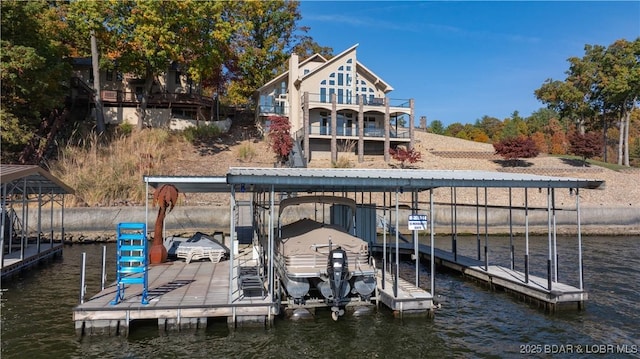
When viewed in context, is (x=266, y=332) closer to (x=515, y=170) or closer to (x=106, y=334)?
(x=106, y=334)

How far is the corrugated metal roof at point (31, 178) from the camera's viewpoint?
16.0 meters

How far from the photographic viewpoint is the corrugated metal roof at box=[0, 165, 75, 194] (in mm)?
16016

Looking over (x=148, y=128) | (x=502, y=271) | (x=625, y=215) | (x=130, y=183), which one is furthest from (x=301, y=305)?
(x=148, y=128)

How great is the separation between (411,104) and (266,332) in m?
38.7

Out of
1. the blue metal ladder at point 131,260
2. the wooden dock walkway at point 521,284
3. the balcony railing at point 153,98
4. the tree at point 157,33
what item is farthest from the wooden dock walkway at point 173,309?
the balcony railing at point 153,98

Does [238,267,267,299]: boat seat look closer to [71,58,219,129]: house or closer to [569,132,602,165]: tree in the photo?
[71,58,219,129]: house

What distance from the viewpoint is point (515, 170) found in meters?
44.4

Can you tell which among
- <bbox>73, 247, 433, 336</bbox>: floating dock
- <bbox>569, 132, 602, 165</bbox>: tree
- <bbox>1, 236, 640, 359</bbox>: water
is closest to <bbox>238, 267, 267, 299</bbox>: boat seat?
<bbox>73, 247, 433, 336</bbox>: floating dock

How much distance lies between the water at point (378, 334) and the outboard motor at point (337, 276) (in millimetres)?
602

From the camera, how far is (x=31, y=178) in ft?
65.0

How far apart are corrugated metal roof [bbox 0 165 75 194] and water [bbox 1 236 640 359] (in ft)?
13.5

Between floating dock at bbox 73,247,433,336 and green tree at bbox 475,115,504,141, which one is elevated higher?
green tree at bbox 475,115,504,141

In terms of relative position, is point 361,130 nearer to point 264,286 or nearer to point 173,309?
point 264,286

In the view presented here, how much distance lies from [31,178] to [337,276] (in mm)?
15962
